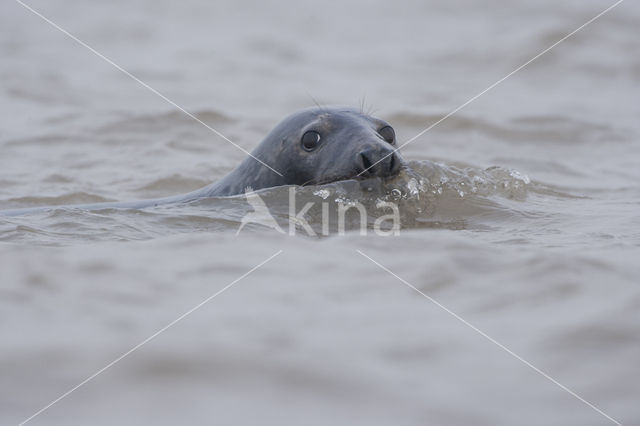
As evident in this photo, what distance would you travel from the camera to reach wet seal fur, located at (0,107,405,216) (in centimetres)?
464

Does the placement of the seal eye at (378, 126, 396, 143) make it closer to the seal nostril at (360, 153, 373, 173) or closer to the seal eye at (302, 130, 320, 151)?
the seal eye at (302, 130, 320, 151)

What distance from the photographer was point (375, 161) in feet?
15.0

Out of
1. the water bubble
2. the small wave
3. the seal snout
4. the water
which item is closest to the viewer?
the water

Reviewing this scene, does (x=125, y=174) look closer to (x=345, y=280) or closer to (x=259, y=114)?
(x=259, y=114)

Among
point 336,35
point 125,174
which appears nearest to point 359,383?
point 125,174

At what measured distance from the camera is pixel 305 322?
323 centimetres

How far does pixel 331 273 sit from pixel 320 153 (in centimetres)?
125

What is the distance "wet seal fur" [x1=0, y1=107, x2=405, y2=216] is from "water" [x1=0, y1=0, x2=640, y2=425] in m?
0.13

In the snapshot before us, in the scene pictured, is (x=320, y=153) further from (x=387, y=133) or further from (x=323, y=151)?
(x=387, y=133)

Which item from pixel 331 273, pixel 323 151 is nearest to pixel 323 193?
pixel 323 151

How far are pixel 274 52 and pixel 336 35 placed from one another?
133 cm

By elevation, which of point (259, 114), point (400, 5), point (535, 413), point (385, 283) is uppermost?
point (400, 5)

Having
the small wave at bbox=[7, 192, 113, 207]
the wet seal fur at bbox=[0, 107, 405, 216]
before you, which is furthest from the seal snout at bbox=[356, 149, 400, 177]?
the small wave at bbox=[7, 192, 113, 207]

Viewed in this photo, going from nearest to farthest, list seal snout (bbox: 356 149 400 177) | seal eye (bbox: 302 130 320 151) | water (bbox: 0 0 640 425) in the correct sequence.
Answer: water (bbox: 0 0 640 425), seal snout (bbox: 356 149 400 177), seal eye (bbox: 302 130 320 151)
